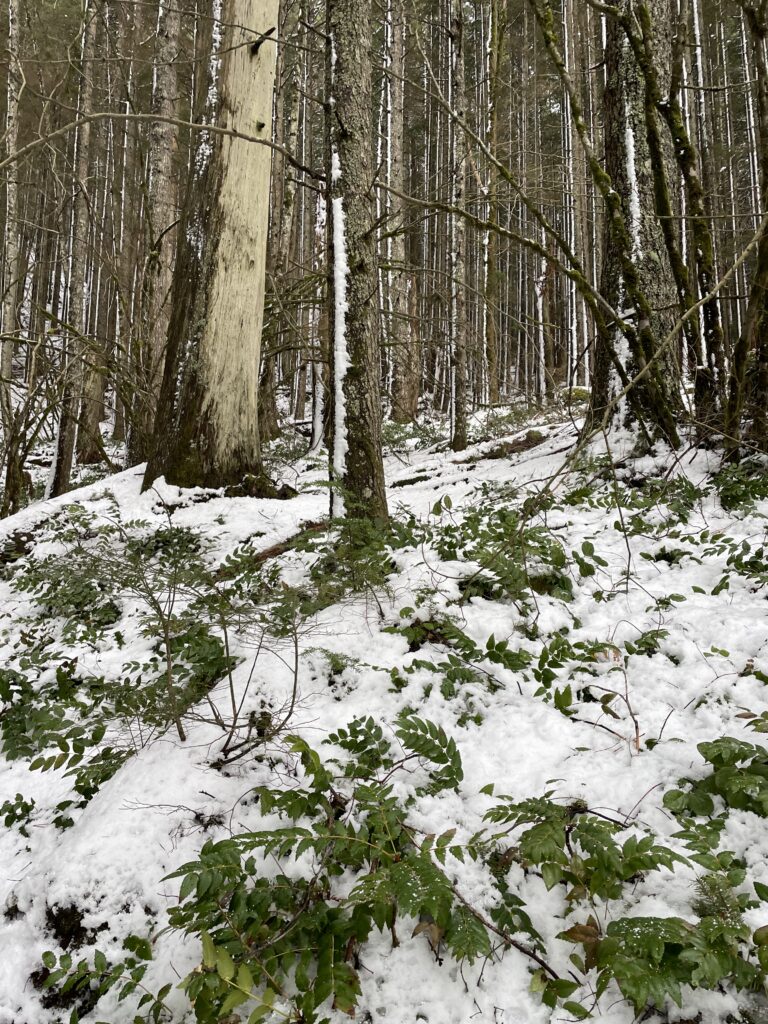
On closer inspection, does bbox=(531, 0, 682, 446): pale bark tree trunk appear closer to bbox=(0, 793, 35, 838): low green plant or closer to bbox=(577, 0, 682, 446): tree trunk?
bbox=(577, 0, 682, 446): tree trunk

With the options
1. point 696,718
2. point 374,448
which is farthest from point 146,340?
point 696,718

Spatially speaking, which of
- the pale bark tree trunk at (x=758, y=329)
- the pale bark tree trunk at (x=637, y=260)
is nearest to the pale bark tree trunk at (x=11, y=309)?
the pale bark tree trunk at (x=637, y=260)

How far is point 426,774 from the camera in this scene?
2.03 metres

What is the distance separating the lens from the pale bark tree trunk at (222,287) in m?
4.98

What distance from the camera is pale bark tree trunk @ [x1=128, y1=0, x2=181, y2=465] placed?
675 cm

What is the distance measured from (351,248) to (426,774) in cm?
288

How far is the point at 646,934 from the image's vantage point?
129 cm

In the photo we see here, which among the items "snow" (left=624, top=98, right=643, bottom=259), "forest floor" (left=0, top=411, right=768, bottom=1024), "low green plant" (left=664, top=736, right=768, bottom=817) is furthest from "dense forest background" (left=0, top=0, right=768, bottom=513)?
"low green plant" (left=664, top=736, right=768, bottom=817)

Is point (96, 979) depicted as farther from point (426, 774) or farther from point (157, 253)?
point (157, 253)

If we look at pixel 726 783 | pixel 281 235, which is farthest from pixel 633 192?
pixel 281 235

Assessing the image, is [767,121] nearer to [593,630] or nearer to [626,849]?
[593,630]

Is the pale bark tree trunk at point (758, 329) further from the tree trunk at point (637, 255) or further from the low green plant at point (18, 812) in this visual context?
the low green plant at point (18, 812)

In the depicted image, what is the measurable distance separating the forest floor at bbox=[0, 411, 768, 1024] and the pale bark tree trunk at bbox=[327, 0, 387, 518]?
24.5 inches

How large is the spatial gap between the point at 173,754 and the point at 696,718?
1.91 meters
